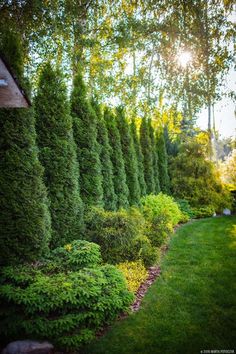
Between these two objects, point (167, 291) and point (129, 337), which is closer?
point (129, 337)

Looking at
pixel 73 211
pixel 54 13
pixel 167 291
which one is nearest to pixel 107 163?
pixel 73 211

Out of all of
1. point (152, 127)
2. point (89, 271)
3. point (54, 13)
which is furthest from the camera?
point (152, 127)

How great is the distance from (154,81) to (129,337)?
46.8ft

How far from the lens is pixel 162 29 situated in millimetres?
13773

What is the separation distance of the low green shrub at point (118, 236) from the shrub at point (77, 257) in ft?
2.98

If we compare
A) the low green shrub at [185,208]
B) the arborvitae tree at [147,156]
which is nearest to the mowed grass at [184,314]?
the low green shrub at [185,208]

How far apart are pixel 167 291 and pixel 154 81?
42.6 feet

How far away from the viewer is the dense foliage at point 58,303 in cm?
360

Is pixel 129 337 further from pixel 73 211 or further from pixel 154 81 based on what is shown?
pixel 154 81

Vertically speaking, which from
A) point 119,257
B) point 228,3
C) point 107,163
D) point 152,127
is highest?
point 228,3

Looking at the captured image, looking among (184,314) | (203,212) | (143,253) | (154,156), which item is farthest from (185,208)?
(184,314)

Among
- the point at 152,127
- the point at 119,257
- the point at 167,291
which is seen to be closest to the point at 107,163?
the point at 119,257

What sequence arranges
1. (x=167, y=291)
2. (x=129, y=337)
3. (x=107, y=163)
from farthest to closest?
(x=107, y=163) → (x=167, y=291) → (x=129, y=337)

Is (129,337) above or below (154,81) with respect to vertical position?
below
